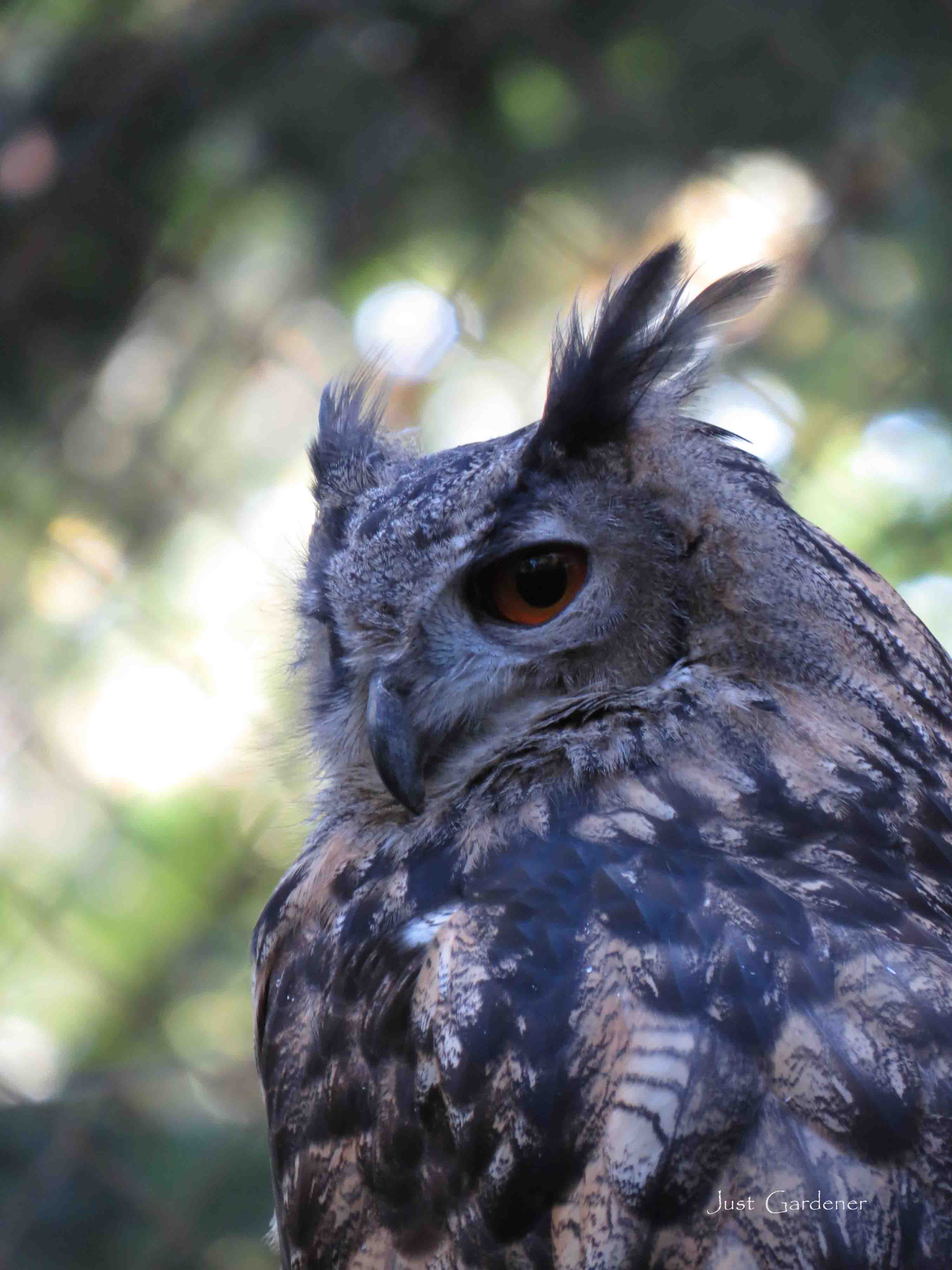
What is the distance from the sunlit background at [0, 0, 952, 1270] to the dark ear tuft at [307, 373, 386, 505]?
2.31 ft

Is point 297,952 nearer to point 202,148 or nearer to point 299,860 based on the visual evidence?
point 299,860

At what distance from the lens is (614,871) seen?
0.79 metres

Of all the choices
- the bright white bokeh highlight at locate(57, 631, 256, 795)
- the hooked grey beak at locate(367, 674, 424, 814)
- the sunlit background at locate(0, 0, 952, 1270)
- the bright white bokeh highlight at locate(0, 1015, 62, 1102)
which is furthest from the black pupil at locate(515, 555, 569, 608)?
the bright white bokeh highlight at locate(0, 1015, 62, 1102)

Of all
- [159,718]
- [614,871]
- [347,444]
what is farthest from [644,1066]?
[159,718]

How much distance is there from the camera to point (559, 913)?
2.54ft

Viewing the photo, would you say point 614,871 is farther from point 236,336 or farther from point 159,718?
point 236,336

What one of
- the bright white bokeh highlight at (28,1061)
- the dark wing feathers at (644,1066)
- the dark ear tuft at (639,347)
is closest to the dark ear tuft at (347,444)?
the dark ear tuft at (639,347)

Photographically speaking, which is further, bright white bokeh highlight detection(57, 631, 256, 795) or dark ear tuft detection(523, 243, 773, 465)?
bright white bokeh highlight detection(57, 631, 256, 795)

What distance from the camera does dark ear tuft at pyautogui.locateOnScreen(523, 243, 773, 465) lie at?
3.21 ft

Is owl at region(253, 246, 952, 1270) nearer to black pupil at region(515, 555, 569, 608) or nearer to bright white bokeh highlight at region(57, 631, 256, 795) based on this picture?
black pupil at region(515, 555, 569, 608)

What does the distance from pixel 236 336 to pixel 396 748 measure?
1617mm

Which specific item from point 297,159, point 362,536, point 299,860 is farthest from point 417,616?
point 297,159

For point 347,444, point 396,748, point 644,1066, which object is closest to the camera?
point 644,1066

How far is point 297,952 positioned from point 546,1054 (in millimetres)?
282
